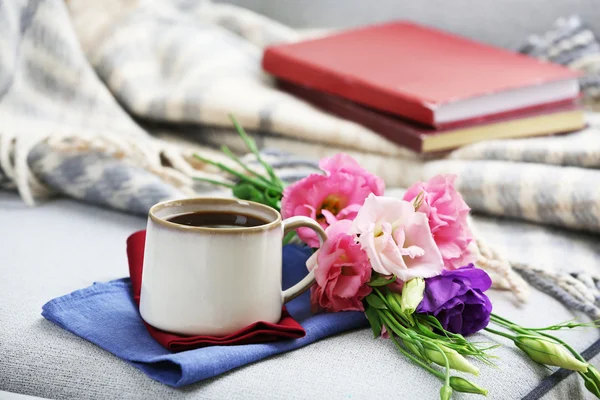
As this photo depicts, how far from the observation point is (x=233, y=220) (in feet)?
1.96

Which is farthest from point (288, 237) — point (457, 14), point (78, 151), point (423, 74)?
point (457, 14)

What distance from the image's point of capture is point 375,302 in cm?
59

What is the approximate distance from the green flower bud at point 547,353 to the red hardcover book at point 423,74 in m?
0.43

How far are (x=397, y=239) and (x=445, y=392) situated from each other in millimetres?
126

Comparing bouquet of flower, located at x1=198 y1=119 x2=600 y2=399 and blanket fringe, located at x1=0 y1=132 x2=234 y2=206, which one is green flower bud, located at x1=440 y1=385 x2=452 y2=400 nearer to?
bouquet of flower, located at x1=198 y1=119 x2=600 y2=399

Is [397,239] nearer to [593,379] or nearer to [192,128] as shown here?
[593,379]

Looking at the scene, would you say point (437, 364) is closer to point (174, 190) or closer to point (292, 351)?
point (292, 351)

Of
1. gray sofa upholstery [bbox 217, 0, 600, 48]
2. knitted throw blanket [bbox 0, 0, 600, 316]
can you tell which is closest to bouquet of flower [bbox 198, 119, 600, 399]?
knitted throw blanket [bbox 0, 0, 600, 316]

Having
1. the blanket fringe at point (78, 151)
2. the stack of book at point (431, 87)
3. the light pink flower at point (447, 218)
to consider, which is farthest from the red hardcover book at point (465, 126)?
the light pink flower at point (447, 218)

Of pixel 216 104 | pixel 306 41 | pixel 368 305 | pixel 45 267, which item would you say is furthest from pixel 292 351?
pixel 306 41

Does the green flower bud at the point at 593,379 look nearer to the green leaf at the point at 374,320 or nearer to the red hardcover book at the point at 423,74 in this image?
the green leaf at the point at 374,320

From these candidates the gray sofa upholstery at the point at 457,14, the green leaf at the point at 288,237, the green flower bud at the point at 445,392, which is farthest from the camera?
the gray sofa upholstery at the point at 457,14

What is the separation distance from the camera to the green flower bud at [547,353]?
55 centimetres

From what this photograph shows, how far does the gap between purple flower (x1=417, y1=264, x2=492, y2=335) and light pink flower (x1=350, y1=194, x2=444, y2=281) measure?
0.01 m
